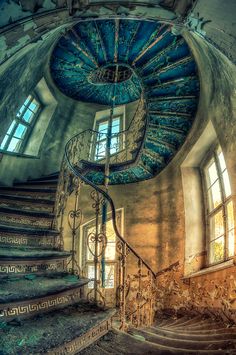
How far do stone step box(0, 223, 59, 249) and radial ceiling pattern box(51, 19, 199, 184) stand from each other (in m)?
2.70

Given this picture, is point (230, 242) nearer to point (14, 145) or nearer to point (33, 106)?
point (14, 145)

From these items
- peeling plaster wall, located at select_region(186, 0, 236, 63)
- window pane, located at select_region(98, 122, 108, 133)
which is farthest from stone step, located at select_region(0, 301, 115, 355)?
window pane, located at select_region(98, 122, 108, 133)

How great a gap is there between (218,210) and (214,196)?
1.20ft

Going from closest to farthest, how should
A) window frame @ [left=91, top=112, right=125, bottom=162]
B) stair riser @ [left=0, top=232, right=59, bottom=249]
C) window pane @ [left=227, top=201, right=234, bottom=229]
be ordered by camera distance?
stair riser @ [left=0, top=232, right=59, bottom=249], window pane @ [left=227, top=201, right=234, bottom=229], window frame @ [left=91, top=112, right=125, bottom=162]

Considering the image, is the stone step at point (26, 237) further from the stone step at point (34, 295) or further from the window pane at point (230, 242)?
the window pane at point (230, 242)

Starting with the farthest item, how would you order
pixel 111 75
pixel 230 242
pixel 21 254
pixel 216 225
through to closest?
pixel 111 75 < pixel 216 225 < pixel 230 242 < pixel 21 254

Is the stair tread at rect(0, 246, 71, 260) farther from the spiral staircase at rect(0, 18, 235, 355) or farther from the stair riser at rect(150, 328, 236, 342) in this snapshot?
the stair riser at rect(150, 328, 236, 342)

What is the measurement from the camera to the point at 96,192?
310cm

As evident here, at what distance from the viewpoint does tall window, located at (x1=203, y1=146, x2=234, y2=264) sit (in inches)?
163

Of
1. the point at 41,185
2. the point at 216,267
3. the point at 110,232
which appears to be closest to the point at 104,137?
the point at 41,185

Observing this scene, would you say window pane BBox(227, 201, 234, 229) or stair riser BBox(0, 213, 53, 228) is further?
window pane BBox(227, 201, 234, 229)

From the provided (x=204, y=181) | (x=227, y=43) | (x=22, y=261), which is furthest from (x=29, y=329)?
(x=204, y=181)

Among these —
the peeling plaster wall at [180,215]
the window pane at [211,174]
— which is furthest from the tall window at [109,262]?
the window pane at [211,174]

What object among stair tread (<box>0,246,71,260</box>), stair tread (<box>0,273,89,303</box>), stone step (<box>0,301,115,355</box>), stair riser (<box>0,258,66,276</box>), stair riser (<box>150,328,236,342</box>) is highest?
stair tread (<box>0,246,71,260</box>)
